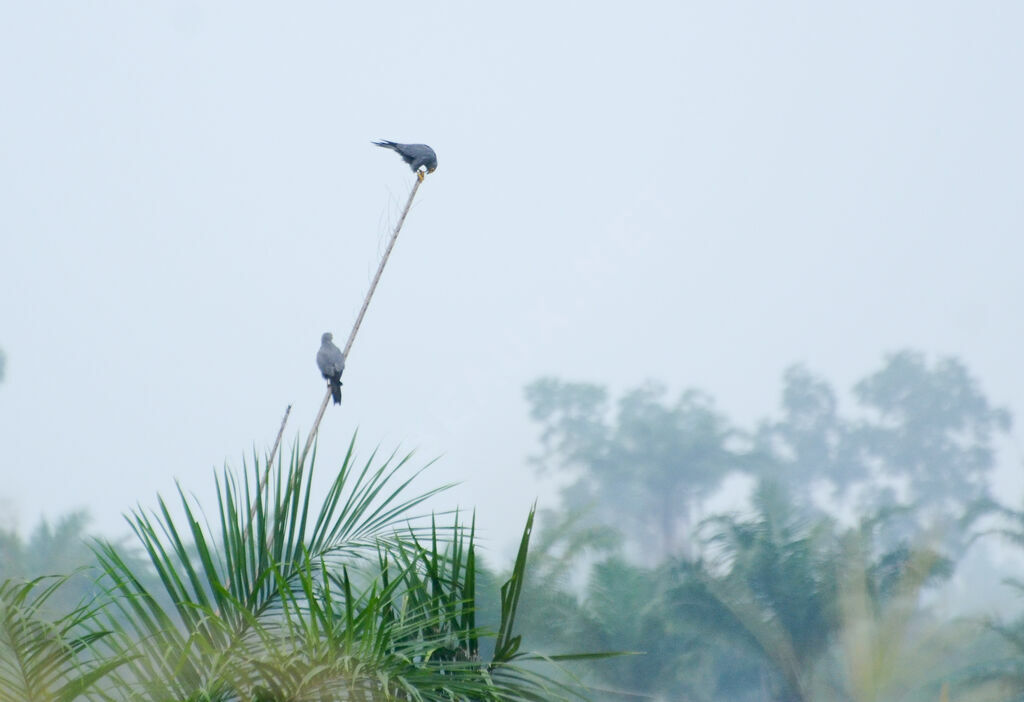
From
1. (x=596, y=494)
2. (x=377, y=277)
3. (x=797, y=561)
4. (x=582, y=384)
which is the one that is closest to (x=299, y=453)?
(x=377, y=277)

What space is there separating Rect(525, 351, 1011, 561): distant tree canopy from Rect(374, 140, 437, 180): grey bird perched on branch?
44.0 m

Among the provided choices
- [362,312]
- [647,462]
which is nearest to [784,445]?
[647,462]

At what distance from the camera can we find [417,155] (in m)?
5.90

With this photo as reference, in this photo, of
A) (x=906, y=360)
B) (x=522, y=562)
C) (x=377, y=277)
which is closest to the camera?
(x=522, y=562)

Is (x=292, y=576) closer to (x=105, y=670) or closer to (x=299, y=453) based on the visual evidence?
(x=299, y=453)

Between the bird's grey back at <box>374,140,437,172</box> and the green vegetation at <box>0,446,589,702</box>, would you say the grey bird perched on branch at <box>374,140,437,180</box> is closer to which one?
the bird's grey back at <box>374,140,437,172</box>

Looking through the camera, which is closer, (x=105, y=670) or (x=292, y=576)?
(x=105, y=670)

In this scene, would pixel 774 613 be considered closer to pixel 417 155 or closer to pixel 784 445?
pixel 417 155

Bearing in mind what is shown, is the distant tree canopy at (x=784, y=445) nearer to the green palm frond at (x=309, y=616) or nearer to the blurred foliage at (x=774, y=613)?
the blurred foliage at (x=774, y=613)

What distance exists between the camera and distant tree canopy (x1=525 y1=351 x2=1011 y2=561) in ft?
173

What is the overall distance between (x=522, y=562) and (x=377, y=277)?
1.27 meters

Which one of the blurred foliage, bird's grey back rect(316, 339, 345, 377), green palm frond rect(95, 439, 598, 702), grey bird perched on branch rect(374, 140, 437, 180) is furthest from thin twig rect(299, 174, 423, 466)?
the blurred foliage

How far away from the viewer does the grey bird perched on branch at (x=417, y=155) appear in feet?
18.9

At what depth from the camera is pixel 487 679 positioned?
2674mm
